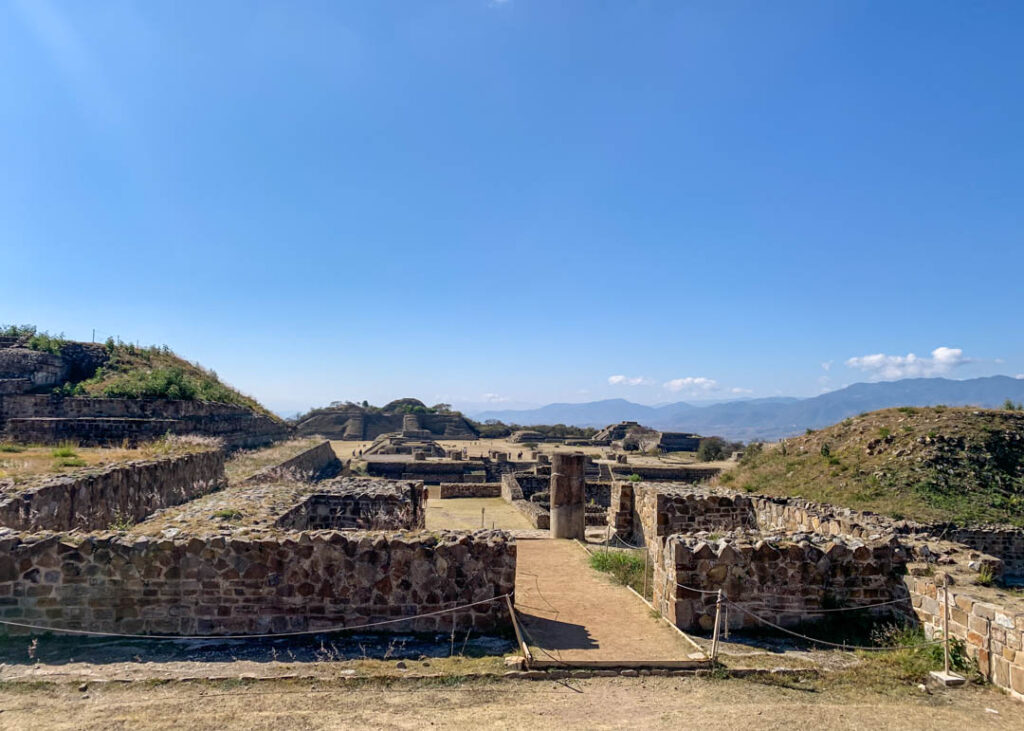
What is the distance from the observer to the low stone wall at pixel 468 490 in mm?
26891

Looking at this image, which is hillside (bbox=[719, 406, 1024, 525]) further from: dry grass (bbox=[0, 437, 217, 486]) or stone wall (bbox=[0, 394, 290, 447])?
stone wall (bbox=[0, 394, 290, 447])

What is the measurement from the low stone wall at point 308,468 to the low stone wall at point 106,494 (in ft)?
8.08

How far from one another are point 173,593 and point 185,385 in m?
21.6

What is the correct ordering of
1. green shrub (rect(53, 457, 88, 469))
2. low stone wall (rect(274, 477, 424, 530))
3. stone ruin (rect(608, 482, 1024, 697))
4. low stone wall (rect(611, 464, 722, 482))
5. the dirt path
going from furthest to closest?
low stone wall (rect(611, 464, 722, 482)) < green shrub (rect(53, 457, 88, 469)) < low stone wall (rect(274, 477, 424, 530)) < stone ruin (rect(608, 482, 1024, 697)) < the dirt path

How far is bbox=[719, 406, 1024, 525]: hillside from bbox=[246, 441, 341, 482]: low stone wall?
16.8 meters

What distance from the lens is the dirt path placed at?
275 inches

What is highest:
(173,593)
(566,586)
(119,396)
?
(119,396)

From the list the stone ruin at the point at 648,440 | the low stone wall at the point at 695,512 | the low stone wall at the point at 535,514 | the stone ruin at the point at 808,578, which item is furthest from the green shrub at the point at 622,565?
the stone ruin at the point at 648,440

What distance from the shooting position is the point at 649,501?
1432 centimetres

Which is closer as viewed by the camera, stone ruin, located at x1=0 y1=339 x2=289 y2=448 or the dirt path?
the dirt path

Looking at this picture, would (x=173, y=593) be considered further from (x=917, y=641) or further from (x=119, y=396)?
(x=119, y=396)

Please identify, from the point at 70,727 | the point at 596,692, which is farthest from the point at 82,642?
the point at 596,692

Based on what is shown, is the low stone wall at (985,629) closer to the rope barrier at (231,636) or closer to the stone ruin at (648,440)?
the rope barrier at (231,636)

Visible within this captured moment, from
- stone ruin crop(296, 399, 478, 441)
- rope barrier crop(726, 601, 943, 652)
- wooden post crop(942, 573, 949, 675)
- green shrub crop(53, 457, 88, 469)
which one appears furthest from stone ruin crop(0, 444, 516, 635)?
stone ruin crop(296, 399, 478, 441)
